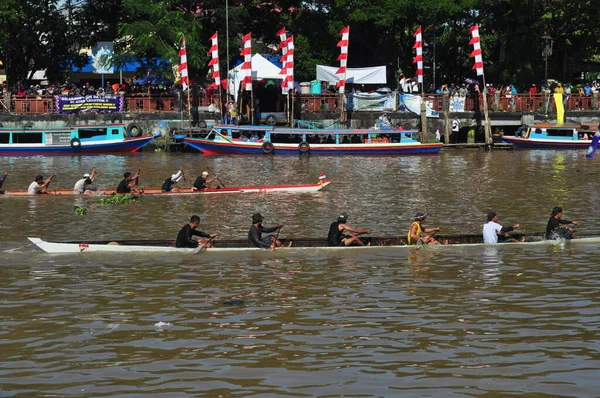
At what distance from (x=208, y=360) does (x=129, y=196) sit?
18.1 meters

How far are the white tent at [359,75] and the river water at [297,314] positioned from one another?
23869 millimetres

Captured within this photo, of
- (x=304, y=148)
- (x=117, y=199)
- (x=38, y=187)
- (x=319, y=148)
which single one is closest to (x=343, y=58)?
(x=319, y=148)

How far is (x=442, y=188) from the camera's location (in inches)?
1331

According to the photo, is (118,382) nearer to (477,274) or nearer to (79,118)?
(477,274)

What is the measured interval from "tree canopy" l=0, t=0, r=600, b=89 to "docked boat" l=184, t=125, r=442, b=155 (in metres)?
5.52

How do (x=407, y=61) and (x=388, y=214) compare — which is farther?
(x=407, y=61)

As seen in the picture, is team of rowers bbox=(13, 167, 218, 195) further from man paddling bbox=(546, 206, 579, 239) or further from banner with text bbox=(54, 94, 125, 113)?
banner with text bbox=(54, 94, 125, 113)

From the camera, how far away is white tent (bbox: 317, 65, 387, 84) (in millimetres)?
51344

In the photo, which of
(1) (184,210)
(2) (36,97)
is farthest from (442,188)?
(2) (36,97)

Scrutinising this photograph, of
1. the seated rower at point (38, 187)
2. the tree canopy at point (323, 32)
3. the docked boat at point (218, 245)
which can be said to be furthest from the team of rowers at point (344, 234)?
the tree canopy at point (323, 32)

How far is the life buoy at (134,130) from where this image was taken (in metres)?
51.1

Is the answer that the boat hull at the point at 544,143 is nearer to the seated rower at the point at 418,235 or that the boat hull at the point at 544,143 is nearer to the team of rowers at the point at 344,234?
the team of rowers at the point at 344,234

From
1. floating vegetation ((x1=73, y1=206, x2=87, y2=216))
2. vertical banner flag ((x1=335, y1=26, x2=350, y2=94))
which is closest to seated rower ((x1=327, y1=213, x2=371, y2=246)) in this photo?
floating vegetation ((x1=73, y1=206, x2=87, y2=216))

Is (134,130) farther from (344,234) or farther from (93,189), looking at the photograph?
(344,234)
